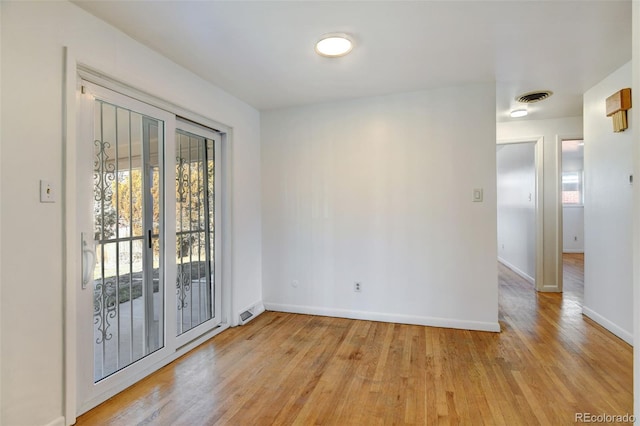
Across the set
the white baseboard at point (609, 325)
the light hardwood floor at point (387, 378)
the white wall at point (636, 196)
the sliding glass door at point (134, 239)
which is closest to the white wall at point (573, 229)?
the white baseboard at point (609, 325)

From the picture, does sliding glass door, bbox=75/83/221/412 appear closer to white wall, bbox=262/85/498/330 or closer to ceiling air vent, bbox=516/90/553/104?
white wall, bbox=262/85/498/330

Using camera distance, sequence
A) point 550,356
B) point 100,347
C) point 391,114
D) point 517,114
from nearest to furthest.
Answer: point 100,347 < point 550,356 < point 391,114 < point 517,114

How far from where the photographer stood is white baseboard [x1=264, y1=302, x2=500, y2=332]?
3.06 metres

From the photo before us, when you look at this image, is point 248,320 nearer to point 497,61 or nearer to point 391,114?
point 391,114

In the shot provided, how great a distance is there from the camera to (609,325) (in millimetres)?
2969

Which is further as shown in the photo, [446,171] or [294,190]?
[294,190]

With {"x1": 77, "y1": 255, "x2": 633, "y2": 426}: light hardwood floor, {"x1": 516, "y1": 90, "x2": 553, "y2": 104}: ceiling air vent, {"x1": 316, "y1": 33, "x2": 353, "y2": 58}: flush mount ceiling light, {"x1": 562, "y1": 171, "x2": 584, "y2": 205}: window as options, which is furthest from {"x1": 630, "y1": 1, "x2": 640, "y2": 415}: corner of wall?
{"x1": 562, "y1": 171, "x2": 584, "y2": 205}: window

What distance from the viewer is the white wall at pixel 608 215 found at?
275 centimetres

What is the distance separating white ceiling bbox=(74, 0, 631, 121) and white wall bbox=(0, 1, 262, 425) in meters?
0.29

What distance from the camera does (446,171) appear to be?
3.16 meters

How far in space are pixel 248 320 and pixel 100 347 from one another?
155 centimetres

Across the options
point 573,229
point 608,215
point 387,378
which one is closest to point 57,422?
point 387,378

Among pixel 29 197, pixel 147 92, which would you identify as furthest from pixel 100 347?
pixel 147 92

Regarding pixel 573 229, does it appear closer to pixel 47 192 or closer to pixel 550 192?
pixel 550 192
